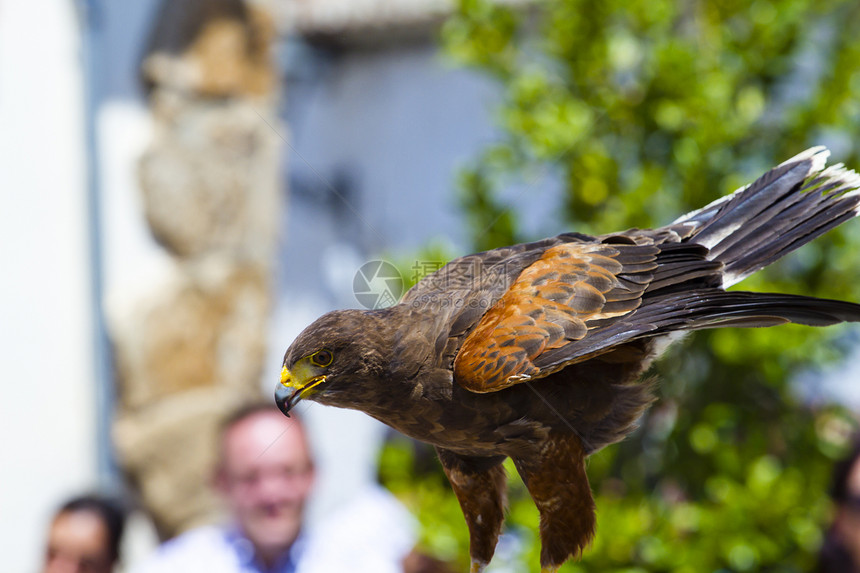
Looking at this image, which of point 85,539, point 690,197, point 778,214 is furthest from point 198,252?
point 778,214

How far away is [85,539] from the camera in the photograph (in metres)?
2.62

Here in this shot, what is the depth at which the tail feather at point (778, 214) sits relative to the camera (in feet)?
3.88

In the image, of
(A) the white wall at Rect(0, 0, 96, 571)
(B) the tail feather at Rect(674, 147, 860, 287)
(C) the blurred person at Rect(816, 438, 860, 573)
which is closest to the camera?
(B) the tail feather at Rect(674, 147, 860, 287)

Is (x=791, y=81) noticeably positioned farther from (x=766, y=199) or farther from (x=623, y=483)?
(x=766, y=199)

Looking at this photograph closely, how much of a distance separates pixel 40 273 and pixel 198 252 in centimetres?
140

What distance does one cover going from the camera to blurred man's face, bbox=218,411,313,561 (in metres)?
2.21

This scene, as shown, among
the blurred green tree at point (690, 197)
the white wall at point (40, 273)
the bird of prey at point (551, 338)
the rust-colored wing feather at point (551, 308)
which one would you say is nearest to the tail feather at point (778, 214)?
the bird of prey at point (551, 338)

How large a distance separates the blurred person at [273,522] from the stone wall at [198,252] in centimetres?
46

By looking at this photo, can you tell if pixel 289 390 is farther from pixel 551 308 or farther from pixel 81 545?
pixel 81 545

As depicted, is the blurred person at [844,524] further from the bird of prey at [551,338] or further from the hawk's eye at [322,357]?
the hawk's eye at [322,357]

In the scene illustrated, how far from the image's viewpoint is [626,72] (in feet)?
9.21

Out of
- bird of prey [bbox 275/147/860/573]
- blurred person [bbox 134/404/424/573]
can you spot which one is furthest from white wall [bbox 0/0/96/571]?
bird of prey [bbox 275/147/860/573]

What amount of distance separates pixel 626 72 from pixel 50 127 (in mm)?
2377

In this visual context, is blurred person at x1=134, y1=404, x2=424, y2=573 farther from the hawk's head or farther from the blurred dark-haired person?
the hawk's head
